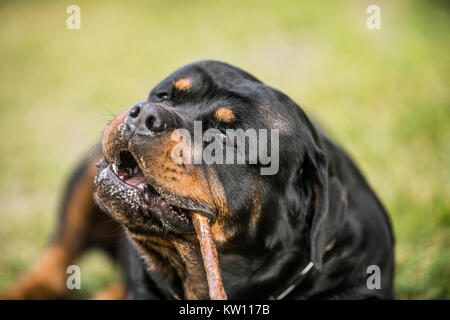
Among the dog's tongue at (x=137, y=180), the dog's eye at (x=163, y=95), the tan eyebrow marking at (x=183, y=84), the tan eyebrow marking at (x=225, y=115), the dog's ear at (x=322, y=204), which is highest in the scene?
the tan eyebrow marking at (x=183, y=84)

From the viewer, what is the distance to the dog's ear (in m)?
2.31

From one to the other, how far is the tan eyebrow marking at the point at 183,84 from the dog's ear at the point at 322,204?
69 cm

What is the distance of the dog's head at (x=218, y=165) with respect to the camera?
2105 millimetres

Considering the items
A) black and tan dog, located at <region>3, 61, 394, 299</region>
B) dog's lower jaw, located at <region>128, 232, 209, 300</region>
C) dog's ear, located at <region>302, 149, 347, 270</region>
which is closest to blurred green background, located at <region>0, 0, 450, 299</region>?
black and tan dog, located at <region>3, 61, 394, 299</region>

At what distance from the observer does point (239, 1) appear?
8648mm

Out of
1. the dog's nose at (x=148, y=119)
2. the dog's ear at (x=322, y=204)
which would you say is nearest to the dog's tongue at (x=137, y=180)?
the dog's nose at (x=148, y=119)

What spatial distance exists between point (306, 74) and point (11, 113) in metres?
3.89

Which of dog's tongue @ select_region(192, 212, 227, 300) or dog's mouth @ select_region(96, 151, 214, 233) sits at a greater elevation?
dog's mouth @ select_region(96, 151, 214, 233)

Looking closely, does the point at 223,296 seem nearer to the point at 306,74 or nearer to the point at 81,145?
the point at 81,145

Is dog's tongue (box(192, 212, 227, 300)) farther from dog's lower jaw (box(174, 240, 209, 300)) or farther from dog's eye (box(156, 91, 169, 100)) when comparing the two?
dog's eye (box(156, 91, 169, 100))

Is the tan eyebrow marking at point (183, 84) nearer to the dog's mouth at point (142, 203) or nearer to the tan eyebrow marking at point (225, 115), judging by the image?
the tan eyebrow marking at point (225, 115)

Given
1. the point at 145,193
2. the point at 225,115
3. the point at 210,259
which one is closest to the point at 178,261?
the point at 210,259
